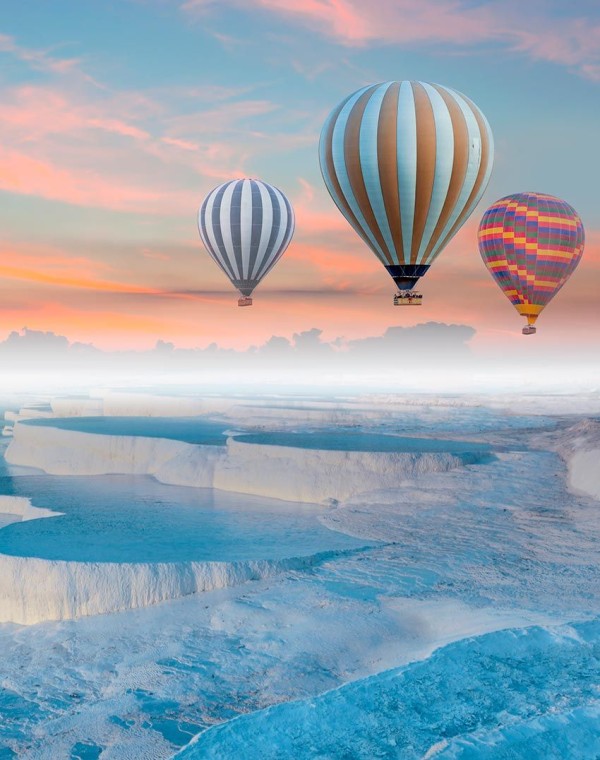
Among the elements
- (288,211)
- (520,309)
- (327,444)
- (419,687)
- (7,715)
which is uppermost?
(288,211)

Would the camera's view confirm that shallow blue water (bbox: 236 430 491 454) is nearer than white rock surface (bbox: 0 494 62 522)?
No

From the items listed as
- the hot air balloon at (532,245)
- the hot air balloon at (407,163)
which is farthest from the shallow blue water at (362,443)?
the hot air balloon at (532,245)

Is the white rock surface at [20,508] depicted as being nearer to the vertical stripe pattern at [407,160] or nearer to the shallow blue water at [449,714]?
the shallow blue water at [449,714]

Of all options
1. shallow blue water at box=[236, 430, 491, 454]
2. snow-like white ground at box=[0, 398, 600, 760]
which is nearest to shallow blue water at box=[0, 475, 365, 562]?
snow-like white ground at box=[0, 398, 600, 760]

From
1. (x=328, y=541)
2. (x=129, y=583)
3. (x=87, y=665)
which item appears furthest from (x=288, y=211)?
(x=87, y=665)

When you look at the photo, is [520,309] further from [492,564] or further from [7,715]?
[7,715]

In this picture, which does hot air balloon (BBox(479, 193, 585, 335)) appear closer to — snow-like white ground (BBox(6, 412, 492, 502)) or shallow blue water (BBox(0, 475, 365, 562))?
snow-like white ground (BBox(6, 412, 492, 502))

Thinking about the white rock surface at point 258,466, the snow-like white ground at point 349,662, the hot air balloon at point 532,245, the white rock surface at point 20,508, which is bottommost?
the snow-like white ground at point 349,662
